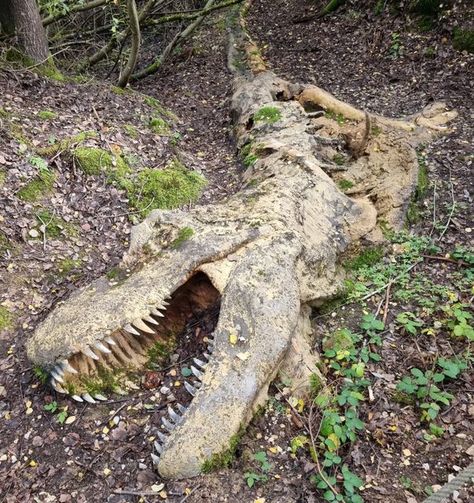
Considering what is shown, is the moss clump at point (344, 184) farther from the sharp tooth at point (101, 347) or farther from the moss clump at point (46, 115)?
the moss clump at point (46, 115)

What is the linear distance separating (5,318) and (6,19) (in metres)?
6.14

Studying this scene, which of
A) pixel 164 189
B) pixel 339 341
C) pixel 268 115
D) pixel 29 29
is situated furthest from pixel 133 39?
pixel 339 341

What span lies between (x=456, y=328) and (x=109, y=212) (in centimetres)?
432

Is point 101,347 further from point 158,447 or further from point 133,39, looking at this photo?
point 133,39

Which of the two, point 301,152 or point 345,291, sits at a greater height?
point 301,152

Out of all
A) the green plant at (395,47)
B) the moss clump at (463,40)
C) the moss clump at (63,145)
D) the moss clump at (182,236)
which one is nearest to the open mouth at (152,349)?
the moss clump at (182,236)

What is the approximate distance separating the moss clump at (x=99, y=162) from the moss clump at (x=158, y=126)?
5.35 feet

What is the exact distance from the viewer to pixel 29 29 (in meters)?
8.34

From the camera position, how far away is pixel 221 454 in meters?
3.21

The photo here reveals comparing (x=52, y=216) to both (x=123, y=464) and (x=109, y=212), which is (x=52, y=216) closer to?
(x=109, y=212)

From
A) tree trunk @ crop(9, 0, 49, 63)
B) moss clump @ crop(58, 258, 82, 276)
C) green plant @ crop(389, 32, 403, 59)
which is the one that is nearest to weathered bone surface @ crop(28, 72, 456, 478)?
moss clump @ crop(58, 258, 82, 276)

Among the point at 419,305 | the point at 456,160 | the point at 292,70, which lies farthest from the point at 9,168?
the point at 292,70

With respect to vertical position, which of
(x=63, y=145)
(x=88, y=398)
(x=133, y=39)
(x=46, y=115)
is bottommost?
(x=88, y=398)

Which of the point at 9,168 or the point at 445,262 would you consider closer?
the point at 445,262
